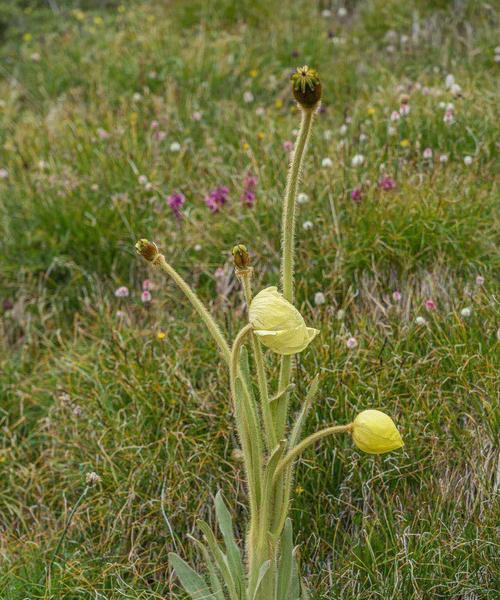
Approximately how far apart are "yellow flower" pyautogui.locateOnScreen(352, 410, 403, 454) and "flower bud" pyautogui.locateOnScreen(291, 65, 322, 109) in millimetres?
600

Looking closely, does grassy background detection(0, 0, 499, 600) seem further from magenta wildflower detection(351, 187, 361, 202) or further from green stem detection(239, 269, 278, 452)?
green stem detection(239, 269, 278, 452)

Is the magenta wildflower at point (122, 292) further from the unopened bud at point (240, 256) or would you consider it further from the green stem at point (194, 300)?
the unopened bud at point (240, 256)

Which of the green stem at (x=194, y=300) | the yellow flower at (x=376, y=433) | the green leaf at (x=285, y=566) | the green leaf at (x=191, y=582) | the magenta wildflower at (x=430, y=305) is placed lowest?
the green leaf at (x=191, y=582)

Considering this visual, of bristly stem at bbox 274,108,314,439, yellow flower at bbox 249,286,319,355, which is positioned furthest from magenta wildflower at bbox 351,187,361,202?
yellow flower at bbox 249,286,319,355

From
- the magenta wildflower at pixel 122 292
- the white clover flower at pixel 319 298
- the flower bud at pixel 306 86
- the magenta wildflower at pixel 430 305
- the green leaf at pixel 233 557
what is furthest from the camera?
the magenta wildflower at pixel 122 292

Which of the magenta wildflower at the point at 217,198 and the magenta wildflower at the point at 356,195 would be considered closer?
the magenta wildflower at the point at 356,195

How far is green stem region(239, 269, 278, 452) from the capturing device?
1646mm

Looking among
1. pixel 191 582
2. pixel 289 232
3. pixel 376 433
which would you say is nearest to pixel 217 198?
pixel 289 232

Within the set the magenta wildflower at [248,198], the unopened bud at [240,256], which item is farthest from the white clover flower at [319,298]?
the unopened bud at [240,256]

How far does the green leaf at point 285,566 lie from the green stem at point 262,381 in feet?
0.74

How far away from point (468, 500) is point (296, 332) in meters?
0.92

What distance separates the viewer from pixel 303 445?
1.60 meters

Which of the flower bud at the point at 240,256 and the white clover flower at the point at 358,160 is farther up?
the flower bud at the point at 240,256

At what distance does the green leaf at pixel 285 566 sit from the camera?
180cm
